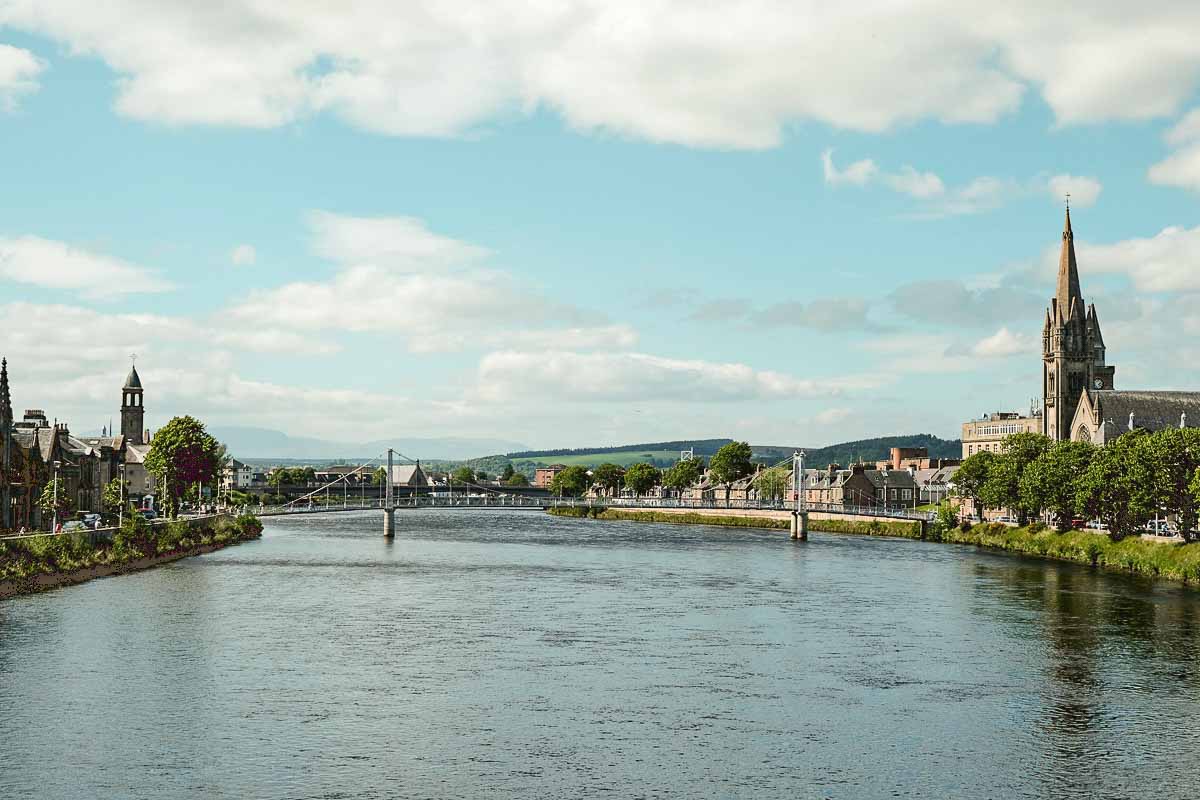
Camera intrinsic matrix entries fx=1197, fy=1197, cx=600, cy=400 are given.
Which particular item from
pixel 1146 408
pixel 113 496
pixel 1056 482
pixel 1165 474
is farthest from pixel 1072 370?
pixel 113 496

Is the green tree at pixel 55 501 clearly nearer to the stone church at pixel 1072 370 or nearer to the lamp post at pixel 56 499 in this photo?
the lamp post at pixel 56 499

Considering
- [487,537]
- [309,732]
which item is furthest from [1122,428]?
[309,732]

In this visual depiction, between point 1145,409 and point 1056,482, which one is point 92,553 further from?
point 1145,409

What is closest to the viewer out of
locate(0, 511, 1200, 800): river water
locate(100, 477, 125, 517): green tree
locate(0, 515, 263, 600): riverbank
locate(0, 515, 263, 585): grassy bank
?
locate(0, 511, 1200, 800): river water

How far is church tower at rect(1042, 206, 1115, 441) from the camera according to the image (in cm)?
19312

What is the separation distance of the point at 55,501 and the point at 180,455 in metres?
37.6

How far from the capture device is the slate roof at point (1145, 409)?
16838cm

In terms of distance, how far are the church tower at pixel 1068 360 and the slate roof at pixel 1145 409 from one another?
17.6 m

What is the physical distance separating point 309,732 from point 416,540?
126 m

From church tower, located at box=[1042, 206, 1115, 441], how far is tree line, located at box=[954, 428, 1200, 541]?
5597 centimetres

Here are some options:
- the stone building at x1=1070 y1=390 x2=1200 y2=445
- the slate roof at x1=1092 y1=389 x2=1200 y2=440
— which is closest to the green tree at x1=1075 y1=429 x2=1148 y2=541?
the stone building at x1=1070 y1=390 x2=1200 y2=445

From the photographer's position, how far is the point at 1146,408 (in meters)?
171

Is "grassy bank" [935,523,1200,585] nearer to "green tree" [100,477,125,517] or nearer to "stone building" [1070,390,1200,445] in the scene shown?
"stone building" [1070,390,1200,445]

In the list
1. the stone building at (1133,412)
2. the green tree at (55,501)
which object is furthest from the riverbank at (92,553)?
the stone building at (1133,412)
